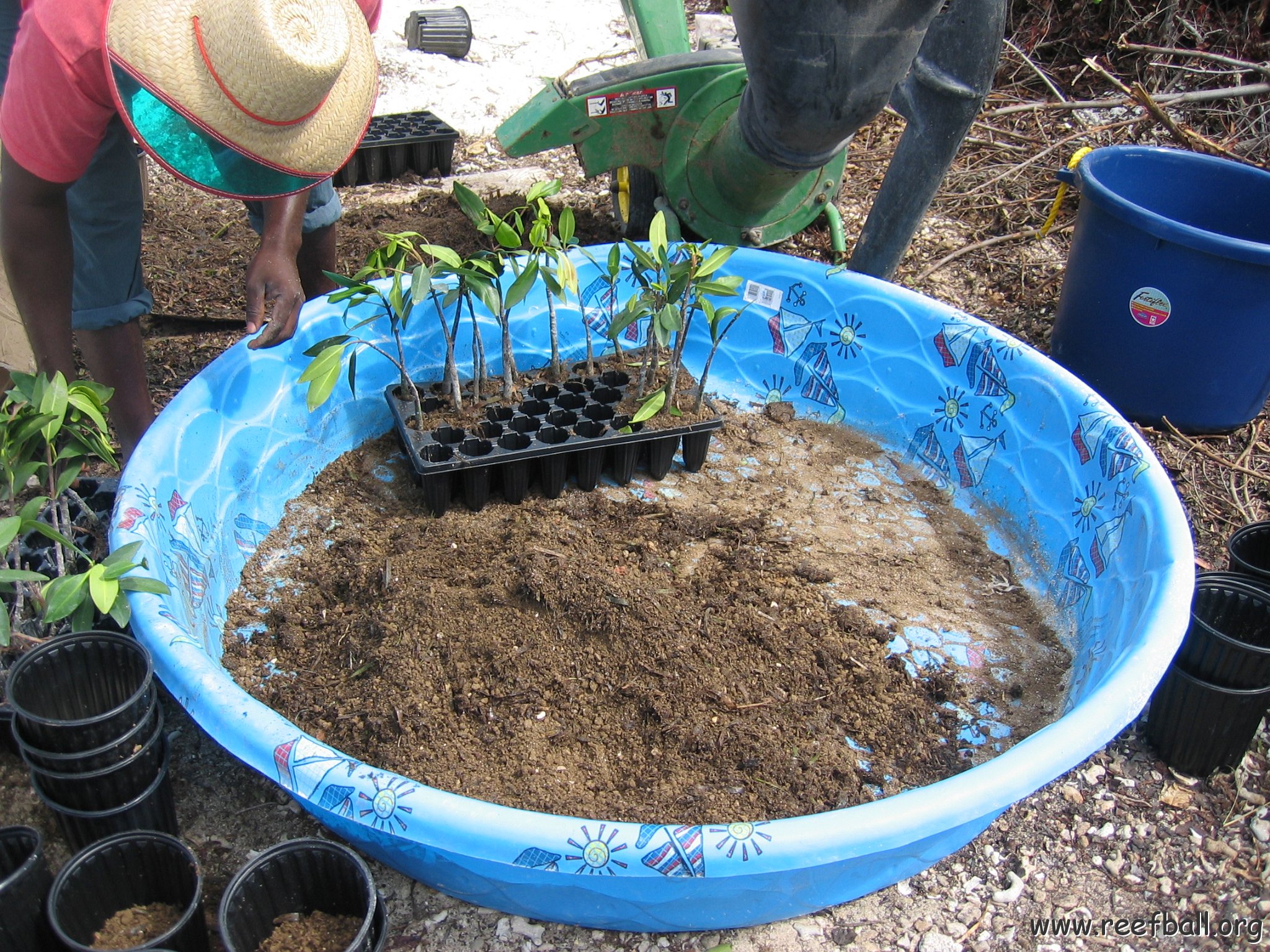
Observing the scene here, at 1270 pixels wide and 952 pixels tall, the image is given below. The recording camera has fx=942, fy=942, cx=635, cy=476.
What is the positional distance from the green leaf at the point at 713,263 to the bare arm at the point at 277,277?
74 cm

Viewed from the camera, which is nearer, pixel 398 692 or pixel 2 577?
pixel 2 577

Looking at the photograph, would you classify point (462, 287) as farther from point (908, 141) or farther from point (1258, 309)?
point (1258, 309)

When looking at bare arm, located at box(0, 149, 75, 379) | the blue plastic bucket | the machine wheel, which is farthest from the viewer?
the machine wheel

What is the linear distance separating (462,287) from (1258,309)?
1774 millimetres

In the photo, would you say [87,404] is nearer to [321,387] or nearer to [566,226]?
[321,387]

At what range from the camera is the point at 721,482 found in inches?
78.9

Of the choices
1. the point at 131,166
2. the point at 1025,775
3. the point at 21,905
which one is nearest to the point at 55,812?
the point at 21,905

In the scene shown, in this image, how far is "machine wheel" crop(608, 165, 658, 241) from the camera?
261cm

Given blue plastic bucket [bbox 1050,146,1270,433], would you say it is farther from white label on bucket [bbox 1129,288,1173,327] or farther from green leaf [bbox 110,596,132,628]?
green leaf [bbox 110,596,132,628]

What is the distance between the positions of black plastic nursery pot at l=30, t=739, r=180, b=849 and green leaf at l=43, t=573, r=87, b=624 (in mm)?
209

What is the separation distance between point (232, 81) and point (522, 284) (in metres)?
0.68

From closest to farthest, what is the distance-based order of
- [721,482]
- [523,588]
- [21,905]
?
[21,905] < [523,588] < [721,482]

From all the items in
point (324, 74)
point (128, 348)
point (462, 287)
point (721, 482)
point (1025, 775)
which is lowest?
point (721, 482)

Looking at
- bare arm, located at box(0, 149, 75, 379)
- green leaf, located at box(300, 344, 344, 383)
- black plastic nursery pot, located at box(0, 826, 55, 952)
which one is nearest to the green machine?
green leaf, located at box(300, 344, 344, 383)
